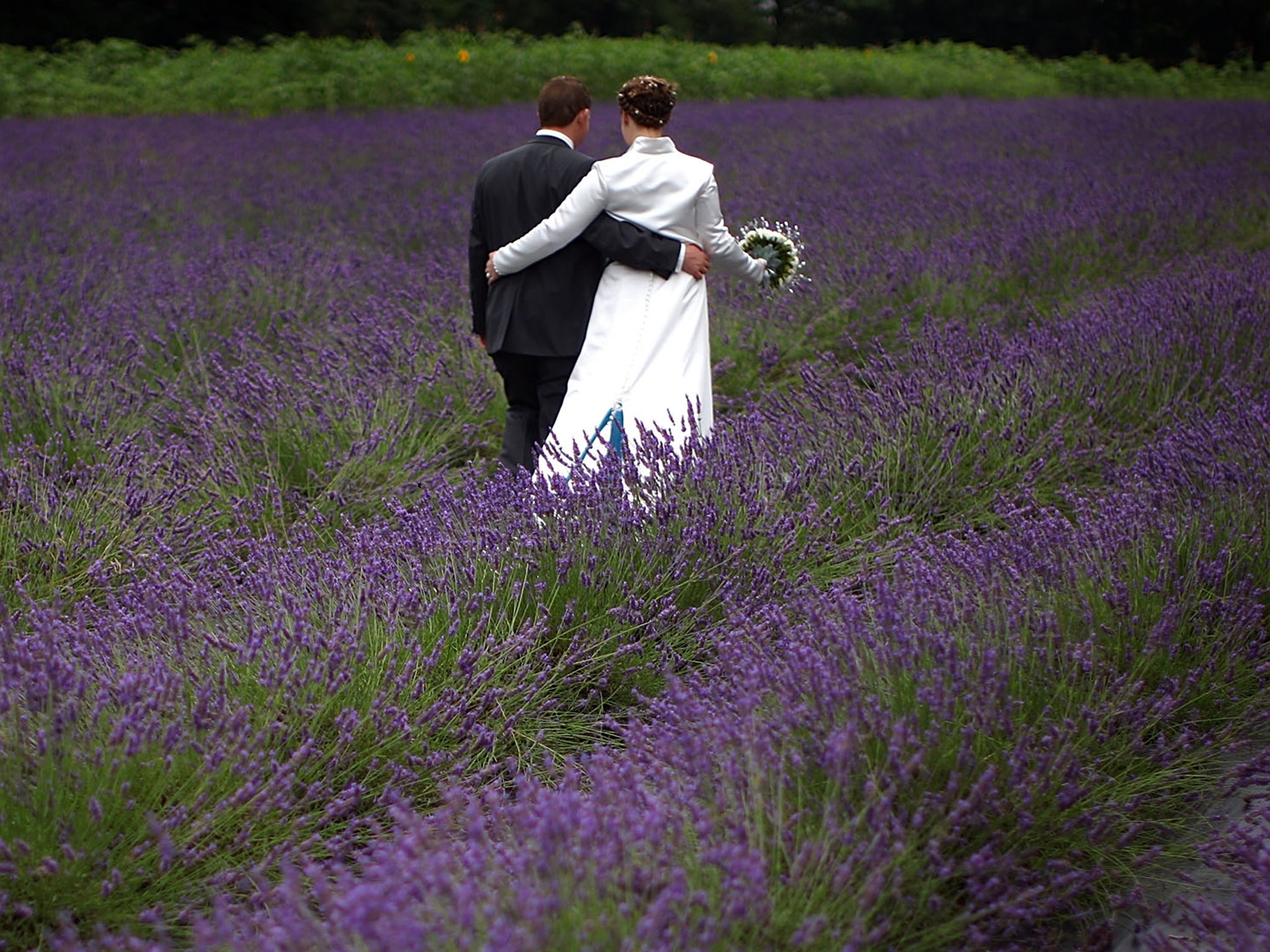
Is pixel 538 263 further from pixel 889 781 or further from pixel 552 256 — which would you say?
pixel 889 781

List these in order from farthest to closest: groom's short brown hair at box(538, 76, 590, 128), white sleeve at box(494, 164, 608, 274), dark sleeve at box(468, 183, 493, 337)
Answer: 1. dark sleeve at box(468, 183, 493, 337)
2. groom's short brown hair at box(538, 76, 590, 128)
3. white sleeve at box(494, 164, 608, 274)

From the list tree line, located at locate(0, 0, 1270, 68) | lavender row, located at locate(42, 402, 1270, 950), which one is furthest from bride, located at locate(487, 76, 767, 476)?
tree line, located at locate(0, 0, 1270, 68)

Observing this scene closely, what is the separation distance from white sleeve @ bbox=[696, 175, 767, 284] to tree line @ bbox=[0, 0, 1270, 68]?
613 inches

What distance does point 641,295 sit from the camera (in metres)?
3.16

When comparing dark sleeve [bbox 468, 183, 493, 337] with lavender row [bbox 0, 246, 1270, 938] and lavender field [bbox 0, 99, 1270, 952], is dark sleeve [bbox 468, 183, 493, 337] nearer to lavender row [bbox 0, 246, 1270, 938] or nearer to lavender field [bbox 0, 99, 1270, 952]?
lavender field [bbox 0, 99, 1270, 952]

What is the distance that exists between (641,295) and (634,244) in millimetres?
146

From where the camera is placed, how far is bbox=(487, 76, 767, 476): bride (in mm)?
3072

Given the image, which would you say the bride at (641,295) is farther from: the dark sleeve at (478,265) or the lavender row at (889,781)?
the lavender row at (889,781)

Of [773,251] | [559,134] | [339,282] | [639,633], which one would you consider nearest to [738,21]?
[339,282]

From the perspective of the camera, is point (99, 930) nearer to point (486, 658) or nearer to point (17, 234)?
point (486, 658)

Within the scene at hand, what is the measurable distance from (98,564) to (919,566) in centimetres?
175

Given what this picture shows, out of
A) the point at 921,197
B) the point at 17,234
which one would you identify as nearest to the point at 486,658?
the point at 17,234

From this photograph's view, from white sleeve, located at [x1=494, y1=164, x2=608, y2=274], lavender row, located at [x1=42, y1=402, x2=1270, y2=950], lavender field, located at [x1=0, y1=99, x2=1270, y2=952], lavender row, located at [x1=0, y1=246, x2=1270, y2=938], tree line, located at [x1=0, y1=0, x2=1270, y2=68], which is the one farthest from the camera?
tree line, located at [x1=0, y1=0, x2=1270, y2=68]

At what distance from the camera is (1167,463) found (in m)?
2.67
